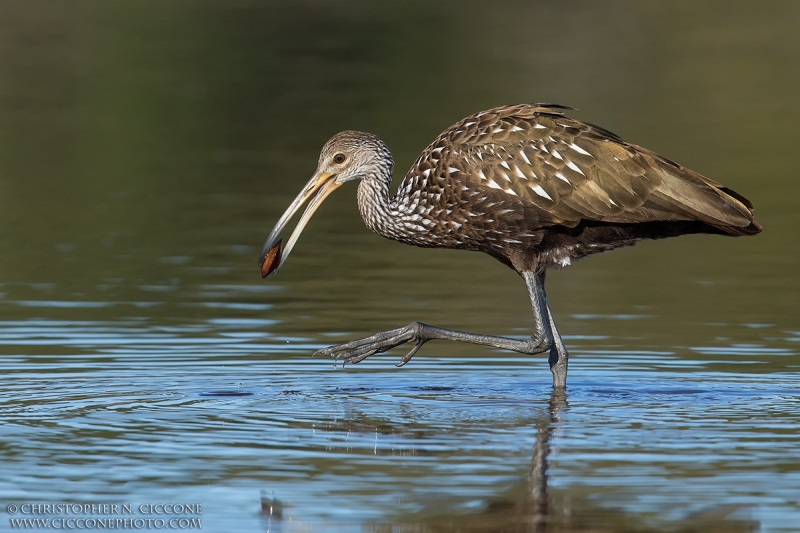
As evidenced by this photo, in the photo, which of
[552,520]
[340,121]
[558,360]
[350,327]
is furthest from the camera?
[340,121]

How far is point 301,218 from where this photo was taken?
11.7 meters

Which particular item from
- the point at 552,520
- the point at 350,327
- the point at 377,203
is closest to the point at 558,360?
the point at 377,203

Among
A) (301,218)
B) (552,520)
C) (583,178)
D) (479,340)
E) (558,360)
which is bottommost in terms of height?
(552,520)

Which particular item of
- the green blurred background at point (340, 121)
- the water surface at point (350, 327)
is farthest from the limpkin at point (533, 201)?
the green blurred background at point (340, 121)

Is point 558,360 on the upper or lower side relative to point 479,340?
lower

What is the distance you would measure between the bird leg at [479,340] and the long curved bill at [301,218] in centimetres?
85

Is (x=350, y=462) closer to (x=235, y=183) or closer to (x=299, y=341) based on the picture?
(x=299, y=341)

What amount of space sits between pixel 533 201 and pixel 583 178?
0.38m

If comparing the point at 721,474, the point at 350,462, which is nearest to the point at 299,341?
the point at 350,462

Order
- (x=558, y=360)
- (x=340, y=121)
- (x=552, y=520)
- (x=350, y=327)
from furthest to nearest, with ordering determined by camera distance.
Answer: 1. (x=340, y=121)
2. (x=350, y=327)
3. (x=558, y=360)
4. (x=552, y=520)

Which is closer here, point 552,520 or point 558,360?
point 552,520

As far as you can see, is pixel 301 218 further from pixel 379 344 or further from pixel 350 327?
pixel 350 327

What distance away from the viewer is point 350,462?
8922 mm

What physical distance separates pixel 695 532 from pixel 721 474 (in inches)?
45.7
